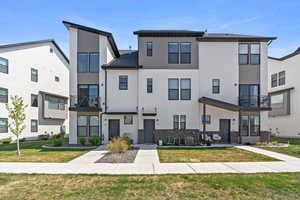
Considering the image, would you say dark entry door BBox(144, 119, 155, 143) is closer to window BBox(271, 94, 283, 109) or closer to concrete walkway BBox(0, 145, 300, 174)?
concrete walkway BBox(0, 145, 300, 174)

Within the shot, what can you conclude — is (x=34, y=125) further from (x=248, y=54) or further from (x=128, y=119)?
(x=248, y=54)

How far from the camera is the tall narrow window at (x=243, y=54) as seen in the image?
57.7 ft

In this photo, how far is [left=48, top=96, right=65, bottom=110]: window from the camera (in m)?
25.5

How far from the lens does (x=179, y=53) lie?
17.5 m

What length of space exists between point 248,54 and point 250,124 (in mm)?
6396

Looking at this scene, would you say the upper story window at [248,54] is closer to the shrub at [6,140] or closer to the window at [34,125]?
the shrub at [6,140]

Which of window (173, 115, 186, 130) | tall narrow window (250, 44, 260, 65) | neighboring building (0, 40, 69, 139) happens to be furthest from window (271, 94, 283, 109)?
neighboring building (0, 40, 69, 139)

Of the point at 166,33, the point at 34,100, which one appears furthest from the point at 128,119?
the point at 34,100

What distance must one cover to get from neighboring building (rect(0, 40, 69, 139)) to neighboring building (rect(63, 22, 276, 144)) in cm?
842

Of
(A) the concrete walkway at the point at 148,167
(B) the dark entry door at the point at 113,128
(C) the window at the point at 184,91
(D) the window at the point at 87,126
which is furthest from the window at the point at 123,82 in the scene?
(A) the concrete walkway at the point at 148,167

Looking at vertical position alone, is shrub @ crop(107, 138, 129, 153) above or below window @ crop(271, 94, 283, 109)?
below

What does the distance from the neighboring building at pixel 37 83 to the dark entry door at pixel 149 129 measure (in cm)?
1452

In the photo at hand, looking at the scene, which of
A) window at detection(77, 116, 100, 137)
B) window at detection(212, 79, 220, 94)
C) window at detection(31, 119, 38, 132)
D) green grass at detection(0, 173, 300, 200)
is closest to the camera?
green grass at detection(0, 173, 300, 200)

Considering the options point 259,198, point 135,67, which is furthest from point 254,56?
point 259,198
